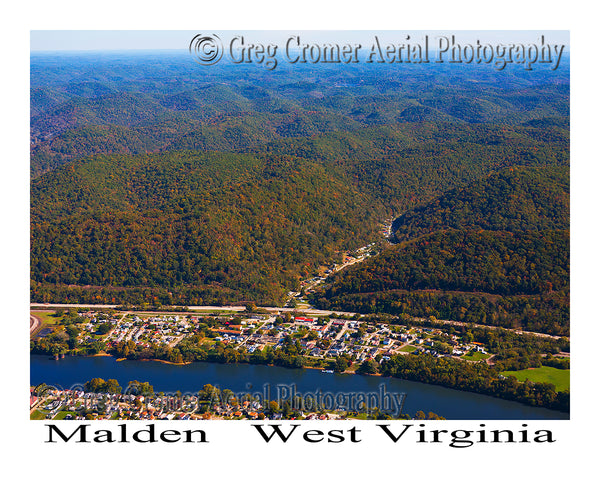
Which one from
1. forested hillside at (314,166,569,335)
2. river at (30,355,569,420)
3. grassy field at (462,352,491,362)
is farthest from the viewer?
forested hillside at (314,166,569,335)

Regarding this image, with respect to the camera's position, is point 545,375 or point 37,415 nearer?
point 37,415

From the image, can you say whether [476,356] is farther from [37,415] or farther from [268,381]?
[37,415]

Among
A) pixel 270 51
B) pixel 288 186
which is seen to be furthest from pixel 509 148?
pixel 270 51

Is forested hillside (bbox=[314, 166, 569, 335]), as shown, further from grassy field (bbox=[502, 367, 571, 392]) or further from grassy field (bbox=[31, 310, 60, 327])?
grassy field (bbox=[31, 310, 60, 327])

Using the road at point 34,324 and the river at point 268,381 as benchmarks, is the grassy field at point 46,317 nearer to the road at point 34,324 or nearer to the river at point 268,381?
the road at point 34,324

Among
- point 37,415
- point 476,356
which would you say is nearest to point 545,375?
point 476,356

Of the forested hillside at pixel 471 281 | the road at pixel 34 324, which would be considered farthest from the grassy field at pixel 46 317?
the forested hillside at pixel 471 281

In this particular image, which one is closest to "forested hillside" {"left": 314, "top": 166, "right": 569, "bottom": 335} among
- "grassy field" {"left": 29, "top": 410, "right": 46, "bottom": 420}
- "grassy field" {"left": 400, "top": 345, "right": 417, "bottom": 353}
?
"grassy field" {"left": 400, "top": 345, "right": 417, "bottom": 353}
